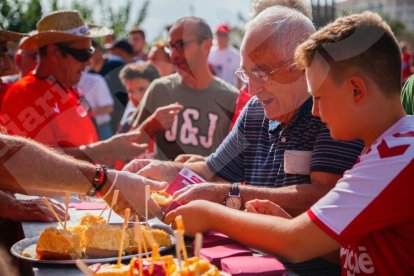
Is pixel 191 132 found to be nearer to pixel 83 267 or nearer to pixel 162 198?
pixel 162 198

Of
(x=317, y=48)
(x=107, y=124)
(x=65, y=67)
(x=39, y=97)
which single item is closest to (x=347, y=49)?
(x=317, y=48)

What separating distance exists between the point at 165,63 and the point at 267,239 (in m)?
6.42

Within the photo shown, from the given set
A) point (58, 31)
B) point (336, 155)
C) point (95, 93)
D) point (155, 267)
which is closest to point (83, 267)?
point (155, 267)

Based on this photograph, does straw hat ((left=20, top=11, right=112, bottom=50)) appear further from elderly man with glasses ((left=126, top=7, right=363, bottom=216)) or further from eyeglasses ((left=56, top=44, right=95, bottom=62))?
elderly man with glasses ((left=126, top=7, right=363, bottom=216))

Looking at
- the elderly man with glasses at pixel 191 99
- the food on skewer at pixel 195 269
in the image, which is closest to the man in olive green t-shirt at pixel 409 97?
the food on skewer at pixel 195 269

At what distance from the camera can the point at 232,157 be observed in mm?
3404

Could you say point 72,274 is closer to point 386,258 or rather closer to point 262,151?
point 386,258

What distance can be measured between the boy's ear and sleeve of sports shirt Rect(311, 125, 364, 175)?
623 mm

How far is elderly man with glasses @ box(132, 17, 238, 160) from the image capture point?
553 cm

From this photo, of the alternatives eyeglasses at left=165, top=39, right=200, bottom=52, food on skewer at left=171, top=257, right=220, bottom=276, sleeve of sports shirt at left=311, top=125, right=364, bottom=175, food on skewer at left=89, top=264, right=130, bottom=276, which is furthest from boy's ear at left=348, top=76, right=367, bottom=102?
eyeglasses at left=165, top=39, right=200, bottom=52

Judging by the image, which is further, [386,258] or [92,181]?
[92,181]

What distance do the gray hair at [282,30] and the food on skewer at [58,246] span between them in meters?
1.21

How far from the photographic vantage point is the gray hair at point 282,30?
2.83 meters

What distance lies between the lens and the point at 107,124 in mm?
9203
